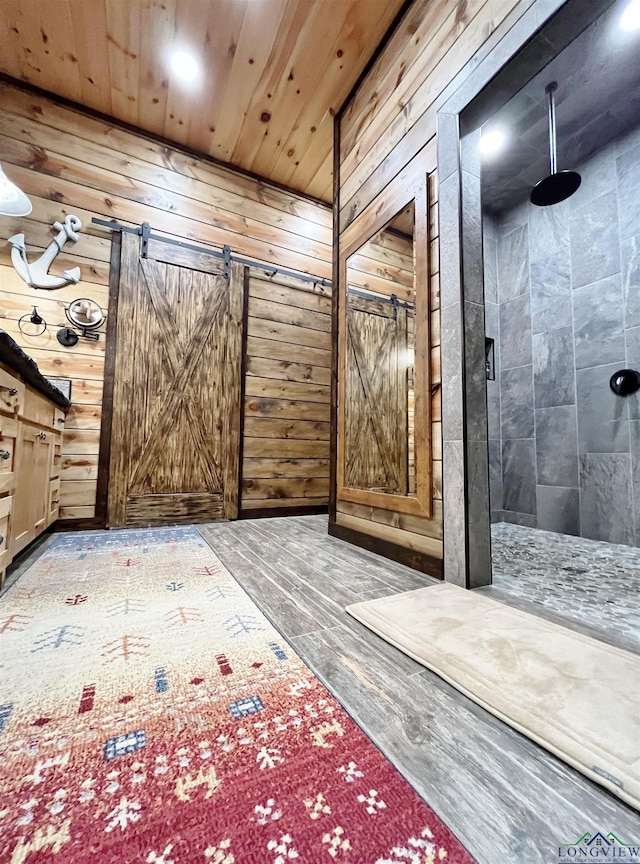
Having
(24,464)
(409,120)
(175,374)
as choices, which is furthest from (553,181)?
(24,464)

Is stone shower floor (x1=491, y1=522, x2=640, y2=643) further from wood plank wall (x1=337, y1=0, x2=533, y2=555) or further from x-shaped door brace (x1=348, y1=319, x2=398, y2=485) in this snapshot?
x-shaped door brace (x1=348, y1=319, x2=398, y2=485)

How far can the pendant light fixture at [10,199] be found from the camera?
2.28 m

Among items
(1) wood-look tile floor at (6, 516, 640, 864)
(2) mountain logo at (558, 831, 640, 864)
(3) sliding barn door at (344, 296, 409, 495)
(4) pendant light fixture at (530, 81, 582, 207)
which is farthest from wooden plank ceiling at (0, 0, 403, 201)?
(2) mountain logo at (558, 831, 640, 864)

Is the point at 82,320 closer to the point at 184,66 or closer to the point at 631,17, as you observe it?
the point at 184,66

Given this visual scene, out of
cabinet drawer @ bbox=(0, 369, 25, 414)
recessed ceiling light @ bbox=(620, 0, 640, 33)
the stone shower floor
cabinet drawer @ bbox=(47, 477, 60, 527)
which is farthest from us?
cabinet drawer @ bbox=(47, 477, 60, 527)

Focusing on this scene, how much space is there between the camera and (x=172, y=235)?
10.7 ft

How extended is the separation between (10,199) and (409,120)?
250 cm

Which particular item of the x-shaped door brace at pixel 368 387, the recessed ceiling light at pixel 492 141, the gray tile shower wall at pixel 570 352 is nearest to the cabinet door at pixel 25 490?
the x-shaped door brace at pixel 368 387

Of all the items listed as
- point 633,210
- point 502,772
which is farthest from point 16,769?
point 633,210

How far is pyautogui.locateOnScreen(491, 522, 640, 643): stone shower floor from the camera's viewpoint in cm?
139

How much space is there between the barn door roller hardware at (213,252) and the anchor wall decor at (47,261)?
233 mm

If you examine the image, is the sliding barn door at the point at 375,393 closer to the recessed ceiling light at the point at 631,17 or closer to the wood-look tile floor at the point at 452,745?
the wood-look tile floor at the point at 452,745

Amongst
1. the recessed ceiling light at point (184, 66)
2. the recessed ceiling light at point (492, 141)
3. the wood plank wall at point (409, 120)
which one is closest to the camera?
the wood plank wall at point (409, 120)

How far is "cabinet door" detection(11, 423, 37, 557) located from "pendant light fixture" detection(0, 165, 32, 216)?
4.80ft
